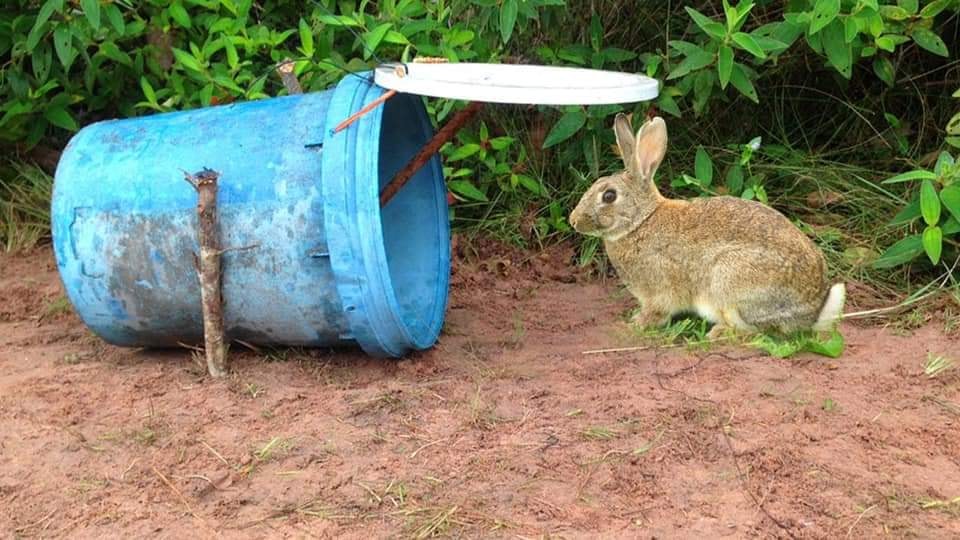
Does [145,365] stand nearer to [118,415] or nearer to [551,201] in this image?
[118,415]

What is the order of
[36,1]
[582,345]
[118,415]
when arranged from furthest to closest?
[36,1] < [582,345] < [118,415]

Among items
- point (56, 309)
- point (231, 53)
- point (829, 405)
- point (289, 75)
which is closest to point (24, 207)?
point (56, 309)

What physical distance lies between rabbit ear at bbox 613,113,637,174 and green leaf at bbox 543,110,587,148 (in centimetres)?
58

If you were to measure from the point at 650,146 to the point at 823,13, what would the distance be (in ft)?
2.53

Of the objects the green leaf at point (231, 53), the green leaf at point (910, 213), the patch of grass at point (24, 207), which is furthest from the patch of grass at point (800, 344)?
the patch of grass at point (24, 207)

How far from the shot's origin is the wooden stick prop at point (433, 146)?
3.76 m

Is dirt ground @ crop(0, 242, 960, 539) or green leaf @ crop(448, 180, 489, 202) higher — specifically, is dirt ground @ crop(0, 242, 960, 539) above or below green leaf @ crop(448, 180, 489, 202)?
A: below

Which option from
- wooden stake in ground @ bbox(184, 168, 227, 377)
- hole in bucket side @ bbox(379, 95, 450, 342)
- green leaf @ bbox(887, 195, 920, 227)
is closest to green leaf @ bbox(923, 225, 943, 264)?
A: green leaf @ bbox(887, 195, 920, 227)

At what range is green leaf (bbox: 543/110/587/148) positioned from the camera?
474cm

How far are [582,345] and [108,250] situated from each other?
164 centimetres

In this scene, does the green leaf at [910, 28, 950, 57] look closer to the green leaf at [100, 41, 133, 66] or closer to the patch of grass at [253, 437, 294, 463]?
the patch of grass at [253, 437, 294, 463]

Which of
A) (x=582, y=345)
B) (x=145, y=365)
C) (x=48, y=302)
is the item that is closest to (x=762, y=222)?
(x=582, y=345)

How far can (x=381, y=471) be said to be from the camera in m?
2.99

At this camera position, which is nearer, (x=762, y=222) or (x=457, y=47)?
(x=762, y=222)
